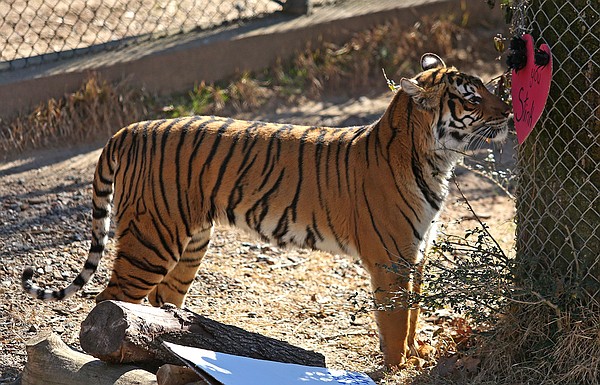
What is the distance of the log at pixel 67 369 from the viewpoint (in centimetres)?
405

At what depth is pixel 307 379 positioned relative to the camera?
13.6 ft

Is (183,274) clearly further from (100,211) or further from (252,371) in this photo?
(252,371)

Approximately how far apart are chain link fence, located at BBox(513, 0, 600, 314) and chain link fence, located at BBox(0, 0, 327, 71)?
4.48 metres

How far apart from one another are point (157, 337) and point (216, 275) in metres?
2.01

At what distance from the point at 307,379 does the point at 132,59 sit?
4495 mm

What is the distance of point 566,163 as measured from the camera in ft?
14.1

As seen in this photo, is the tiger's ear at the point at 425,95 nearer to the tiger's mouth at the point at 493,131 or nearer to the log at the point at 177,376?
the tiger's mouth at the point at 493,131

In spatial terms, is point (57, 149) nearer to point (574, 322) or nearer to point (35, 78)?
point (35, 78)

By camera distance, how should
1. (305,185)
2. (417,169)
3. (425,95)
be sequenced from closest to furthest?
(425,95) → (417,169) → (305,185)

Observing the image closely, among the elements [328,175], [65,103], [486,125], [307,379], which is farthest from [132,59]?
[307,379]

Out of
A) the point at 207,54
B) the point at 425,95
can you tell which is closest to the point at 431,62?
the point at 425,95

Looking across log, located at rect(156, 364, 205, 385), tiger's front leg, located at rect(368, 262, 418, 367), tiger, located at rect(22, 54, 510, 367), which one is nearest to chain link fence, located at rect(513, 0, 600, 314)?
tiger, located at rect(22, 54, 510, 367)

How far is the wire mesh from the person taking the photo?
8.03 meters

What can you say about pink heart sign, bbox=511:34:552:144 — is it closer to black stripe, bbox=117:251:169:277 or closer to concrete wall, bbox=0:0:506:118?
black stripe, bbox=117:251:169:277
